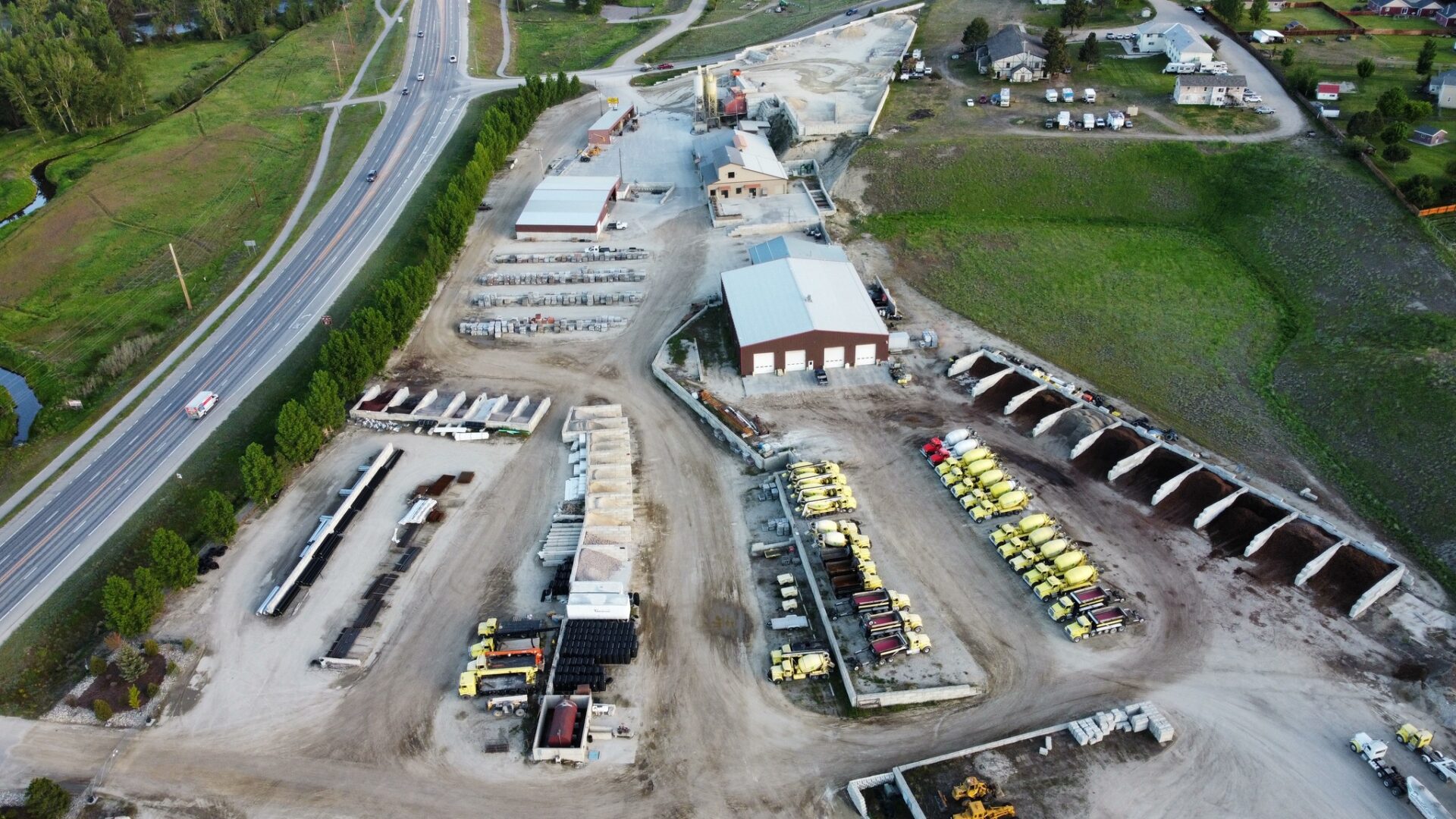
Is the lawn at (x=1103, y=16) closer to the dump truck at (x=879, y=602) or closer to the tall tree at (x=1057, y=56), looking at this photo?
the tall tree at (x=1057, y=56)

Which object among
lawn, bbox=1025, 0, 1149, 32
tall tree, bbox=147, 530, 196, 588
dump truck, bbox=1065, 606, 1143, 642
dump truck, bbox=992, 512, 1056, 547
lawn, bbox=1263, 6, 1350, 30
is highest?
lawn, bbox=1025, 0, 1149, 32

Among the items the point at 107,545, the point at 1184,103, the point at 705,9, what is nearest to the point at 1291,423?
the point at 1184,103

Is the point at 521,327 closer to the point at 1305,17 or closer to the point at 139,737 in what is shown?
the point at 139,737

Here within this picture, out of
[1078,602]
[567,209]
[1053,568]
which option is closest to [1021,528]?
[1053,568]

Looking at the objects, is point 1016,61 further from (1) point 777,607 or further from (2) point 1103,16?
(1) point 777,607

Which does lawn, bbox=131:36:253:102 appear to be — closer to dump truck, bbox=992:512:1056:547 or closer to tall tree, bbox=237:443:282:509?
tall tree, bbox=237:443:282:509

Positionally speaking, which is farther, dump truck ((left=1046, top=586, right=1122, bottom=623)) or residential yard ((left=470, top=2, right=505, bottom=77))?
residential yard ((left=470, top=2, right=505, bottom=77))

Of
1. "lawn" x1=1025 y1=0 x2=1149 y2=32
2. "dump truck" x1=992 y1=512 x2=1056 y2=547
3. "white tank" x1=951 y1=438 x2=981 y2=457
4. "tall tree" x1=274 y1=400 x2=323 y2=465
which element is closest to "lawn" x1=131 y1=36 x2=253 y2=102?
"tall tree" x1=274 y1=400 x2=323 y2=465
